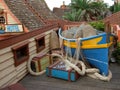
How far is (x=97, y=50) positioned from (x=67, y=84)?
1737 mm

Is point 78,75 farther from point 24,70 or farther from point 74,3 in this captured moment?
point 74,3

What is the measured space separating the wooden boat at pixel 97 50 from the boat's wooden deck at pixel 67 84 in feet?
1.83

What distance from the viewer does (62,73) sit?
8.05m

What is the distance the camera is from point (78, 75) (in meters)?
8.19

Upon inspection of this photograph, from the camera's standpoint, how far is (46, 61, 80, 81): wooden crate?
7871 millimetres

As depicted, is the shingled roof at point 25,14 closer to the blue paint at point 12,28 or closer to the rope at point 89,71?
the blue paint at point 12,28

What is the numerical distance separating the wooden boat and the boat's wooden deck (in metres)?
0.56

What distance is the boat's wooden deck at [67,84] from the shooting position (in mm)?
7375

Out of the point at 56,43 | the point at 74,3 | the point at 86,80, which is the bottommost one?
the point at 86,80

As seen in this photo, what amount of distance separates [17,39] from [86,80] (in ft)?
10.2

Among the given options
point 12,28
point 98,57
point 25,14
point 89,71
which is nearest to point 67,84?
point 89,71

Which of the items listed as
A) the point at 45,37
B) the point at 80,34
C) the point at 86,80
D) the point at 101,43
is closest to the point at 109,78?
the point at 86,80

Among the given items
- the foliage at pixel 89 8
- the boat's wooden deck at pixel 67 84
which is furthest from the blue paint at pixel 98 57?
the foliage at pixel 89 8

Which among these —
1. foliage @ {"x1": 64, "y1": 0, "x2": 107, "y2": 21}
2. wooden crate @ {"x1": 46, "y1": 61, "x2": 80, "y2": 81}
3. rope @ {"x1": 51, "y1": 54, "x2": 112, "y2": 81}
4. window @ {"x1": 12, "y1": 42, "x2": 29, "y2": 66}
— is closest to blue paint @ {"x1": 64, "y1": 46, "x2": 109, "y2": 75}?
rope @ {"x1": 51, "y1": 54, "x2": 112, "y2": 81}
